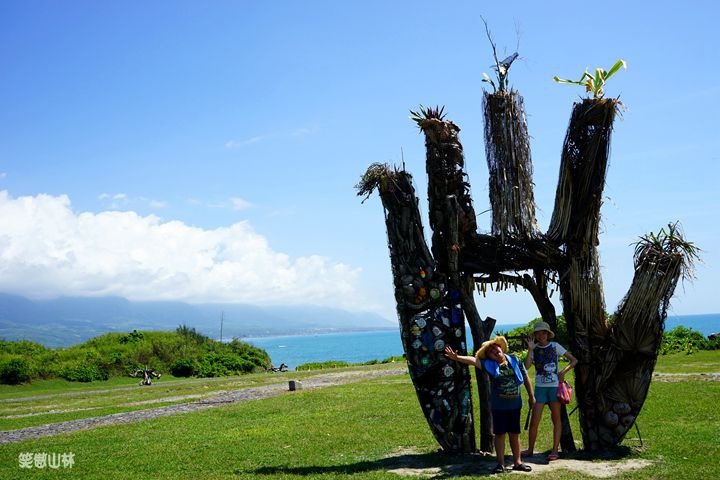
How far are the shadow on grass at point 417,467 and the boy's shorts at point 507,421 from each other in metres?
0.70

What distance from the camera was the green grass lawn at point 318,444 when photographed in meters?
10.3

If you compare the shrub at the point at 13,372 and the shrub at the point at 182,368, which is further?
the shrub at the point at 182,368

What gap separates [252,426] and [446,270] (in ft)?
25.1

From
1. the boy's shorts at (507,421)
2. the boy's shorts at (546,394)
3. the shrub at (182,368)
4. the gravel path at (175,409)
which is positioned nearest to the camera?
the boy's shorts at (507,421)

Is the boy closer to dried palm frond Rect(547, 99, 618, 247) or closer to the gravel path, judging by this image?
dried palm frond Rect(547, 99, 618, 247)

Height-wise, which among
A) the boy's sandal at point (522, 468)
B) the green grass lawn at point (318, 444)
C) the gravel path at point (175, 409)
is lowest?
the gravel path at point (175, 409)

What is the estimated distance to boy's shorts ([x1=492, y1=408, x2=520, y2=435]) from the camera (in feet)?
30.3

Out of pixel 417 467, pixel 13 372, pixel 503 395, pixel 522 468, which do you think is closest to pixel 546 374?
pixel 503 395

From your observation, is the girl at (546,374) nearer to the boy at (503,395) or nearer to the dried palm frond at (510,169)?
the boy at (503,395)

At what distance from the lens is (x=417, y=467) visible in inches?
406

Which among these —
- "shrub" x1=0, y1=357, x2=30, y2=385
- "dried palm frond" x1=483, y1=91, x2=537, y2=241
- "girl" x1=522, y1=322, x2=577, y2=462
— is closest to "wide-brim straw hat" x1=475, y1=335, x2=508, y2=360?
"girl" x1=522, y1=322, x2=577, y2=462

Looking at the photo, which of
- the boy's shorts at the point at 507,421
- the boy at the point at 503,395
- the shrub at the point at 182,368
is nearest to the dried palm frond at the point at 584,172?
the boy at the point at 503,395

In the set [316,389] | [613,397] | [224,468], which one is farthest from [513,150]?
[316,389]

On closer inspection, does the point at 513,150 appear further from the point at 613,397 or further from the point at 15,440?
the point at 15,440
